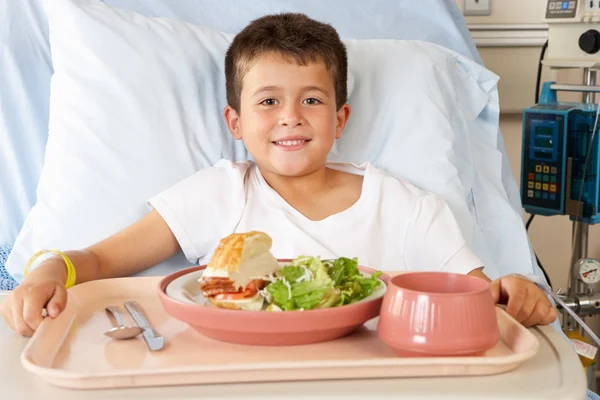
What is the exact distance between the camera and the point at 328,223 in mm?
1284

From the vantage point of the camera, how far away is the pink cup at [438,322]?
0.68 m

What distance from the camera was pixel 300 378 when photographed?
2.25 feet

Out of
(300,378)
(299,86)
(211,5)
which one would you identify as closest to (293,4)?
(211,5)

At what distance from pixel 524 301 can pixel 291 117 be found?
0.52m

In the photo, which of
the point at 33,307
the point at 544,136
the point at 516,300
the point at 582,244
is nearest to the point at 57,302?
the point at 33,307

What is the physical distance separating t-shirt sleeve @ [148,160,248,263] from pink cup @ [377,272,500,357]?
635 millimetres

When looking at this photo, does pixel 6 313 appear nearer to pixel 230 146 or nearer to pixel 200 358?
pixel 200 358

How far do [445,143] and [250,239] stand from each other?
776mm

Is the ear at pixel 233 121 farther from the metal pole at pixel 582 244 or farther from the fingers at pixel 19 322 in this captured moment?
the metal pole at pixel 582 244

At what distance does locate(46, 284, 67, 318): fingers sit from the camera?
0.85 metres

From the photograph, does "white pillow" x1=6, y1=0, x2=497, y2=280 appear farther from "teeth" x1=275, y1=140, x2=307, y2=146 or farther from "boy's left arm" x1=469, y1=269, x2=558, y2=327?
"boy's left arm" x1=469, y1=269, x2=558, y2=327

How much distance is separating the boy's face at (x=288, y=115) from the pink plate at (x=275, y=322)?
540mm

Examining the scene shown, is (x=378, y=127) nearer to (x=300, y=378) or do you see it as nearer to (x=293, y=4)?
(x=293, y=4)

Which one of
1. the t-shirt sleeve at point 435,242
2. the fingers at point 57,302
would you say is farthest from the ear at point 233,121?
the fingers at point 57,302
